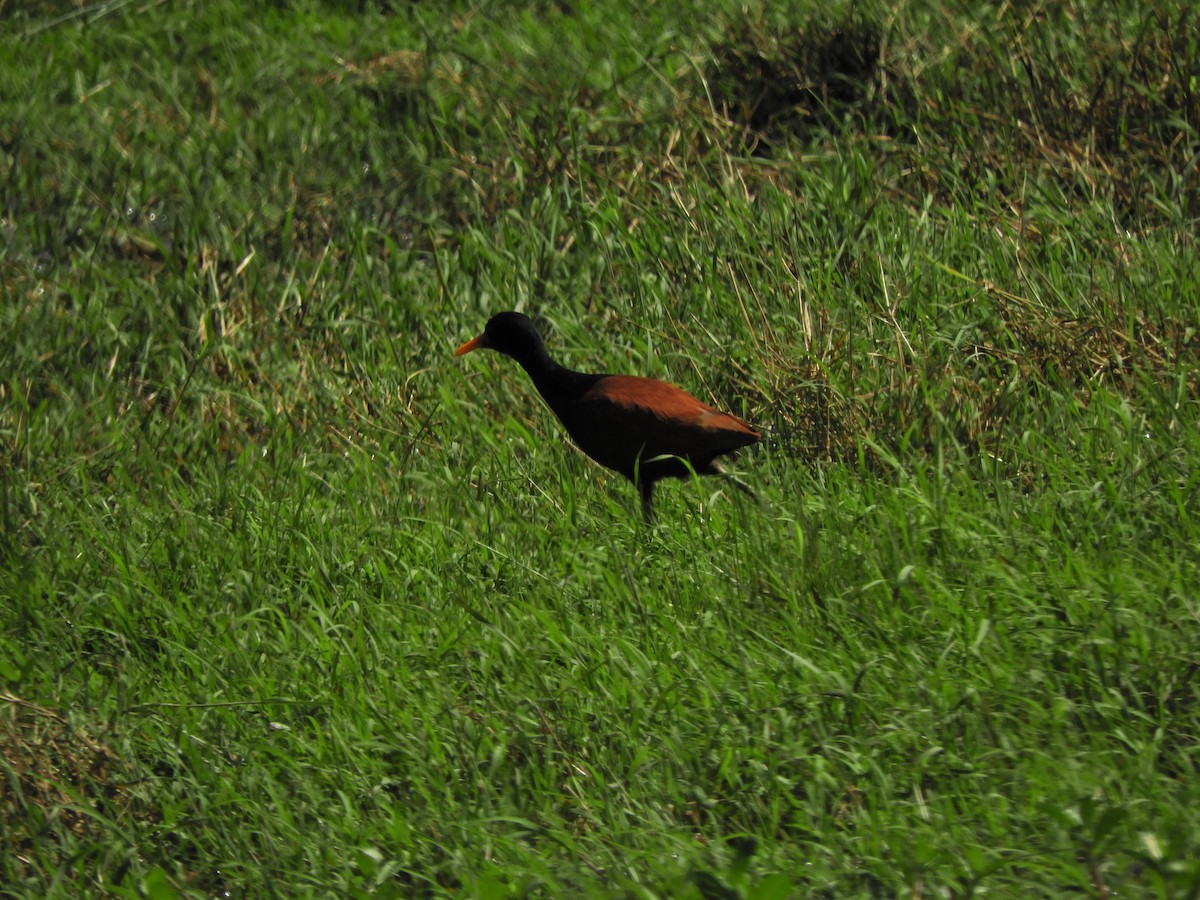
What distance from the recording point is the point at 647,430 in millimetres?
4551

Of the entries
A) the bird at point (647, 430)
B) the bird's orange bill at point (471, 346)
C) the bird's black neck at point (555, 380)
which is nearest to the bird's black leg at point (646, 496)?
the bird at point (647, 430)

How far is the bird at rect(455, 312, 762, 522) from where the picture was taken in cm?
454

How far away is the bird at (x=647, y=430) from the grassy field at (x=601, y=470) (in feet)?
0.49

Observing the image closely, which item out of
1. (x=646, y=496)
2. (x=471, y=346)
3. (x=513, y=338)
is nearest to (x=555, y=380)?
(x=513, y=338)

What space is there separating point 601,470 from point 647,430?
1.63 ft

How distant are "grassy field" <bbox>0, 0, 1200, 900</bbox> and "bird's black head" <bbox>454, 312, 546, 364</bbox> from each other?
251mm

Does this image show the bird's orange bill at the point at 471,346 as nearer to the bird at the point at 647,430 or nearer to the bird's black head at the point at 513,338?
the bird's black head at the point at 513,338

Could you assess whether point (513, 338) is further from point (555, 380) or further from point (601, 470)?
point (601, 470)

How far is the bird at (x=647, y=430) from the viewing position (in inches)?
179

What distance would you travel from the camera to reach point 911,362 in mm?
4816

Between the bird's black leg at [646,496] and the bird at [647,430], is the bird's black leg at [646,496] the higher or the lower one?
the lower one

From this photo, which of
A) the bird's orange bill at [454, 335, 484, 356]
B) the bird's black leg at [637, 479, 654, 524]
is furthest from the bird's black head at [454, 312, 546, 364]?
the bird's black leg at [637, 479, 654, 524]

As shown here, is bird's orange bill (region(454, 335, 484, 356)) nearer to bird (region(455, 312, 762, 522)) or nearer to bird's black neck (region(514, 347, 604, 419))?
bird's black neck (region(514, 347, 604, 419))

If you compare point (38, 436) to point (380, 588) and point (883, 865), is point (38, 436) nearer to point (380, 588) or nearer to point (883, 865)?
point (380, 588)
